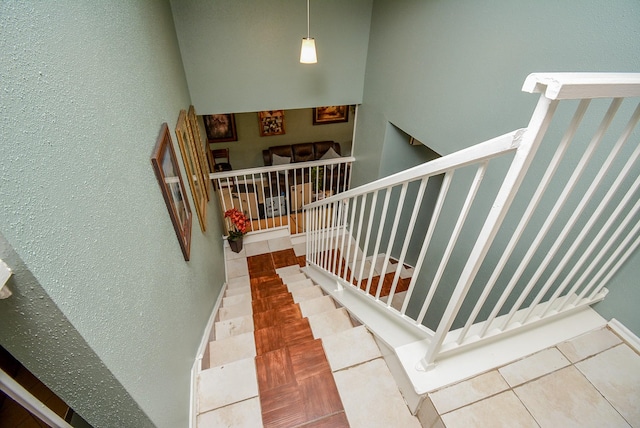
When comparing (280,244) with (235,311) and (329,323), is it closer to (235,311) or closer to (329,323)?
(235,311)

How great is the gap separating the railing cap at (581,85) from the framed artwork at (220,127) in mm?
5639

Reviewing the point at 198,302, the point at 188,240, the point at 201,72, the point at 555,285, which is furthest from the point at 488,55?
the point at 201,72

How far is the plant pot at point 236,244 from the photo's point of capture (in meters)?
3.52

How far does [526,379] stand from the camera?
3.69 ft

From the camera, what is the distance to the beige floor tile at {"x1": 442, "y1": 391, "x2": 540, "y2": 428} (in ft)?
3.39

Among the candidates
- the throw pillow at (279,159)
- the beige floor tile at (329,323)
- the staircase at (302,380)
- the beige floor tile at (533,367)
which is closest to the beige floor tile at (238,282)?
the staircase at (302,380)

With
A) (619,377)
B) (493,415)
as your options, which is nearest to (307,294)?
(493,415)

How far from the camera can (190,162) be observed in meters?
2.11

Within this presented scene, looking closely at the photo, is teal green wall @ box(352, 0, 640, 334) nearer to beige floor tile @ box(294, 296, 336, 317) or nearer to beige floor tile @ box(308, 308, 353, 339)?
beige floor tile @ box(308, 308, 353, 339)

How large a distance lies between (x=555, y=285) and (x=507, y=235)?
1.00ft

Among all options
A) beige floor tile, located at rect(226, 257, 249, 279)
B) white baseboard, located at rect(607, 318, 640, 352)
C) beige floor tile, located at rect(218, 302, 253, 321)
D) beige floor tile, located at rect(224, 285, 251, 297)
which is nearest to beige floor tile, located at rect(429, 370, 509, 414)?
white baseboard, located at rect(607, 318, 640, 352)

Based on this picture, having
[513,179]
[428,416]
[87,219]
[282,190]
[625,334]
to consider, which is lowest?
[282,190]

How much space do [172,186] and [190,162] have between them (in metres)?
0.71

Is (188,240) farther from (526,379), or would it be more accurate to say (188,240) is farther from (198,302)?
(526,379)
